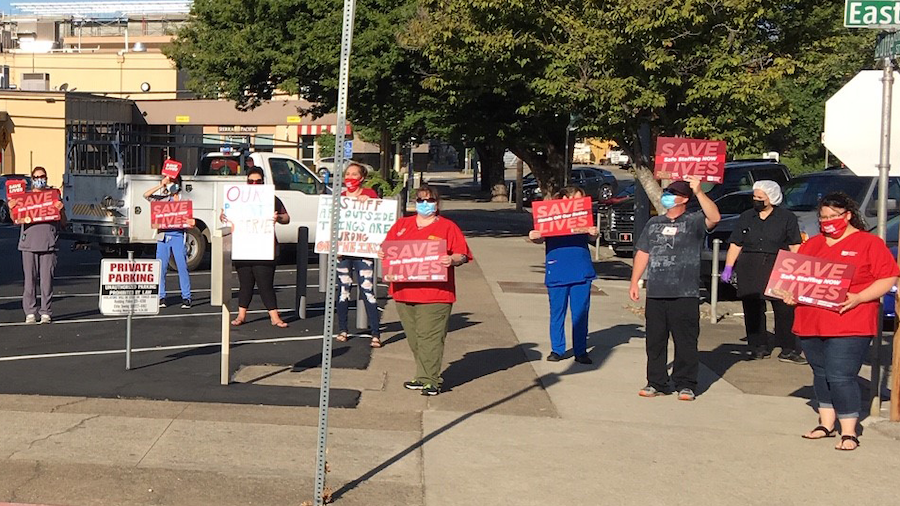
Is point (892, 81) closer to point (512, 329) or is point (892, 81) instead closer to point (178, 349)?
point (512, 329)

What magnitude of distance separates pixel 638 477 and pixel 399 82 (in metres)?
21.5

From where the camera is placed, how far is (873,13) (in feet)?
30.6

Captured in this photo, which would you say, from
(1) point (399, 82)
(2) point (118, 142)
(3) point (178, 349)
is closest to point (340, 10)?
(1) point (399, 82)

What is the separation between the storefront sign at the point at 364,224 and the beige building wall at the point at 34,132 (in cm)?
3588

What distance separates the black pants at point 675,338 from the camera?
9844 millimetres

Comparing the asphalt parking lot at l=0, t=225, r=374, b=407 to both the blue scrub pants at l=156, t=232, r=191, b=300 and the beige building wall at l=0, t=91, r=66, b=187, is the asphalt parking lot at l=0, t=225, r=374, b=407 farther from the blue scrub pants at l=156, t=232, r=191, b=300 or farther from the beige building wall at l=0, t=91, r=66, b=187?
the beige building wall at l=0, t=91, r=66, b=187

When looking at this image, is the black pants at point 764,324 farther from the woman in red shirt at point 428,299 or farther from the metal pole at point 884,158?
the woman in red shirt at point 428,299

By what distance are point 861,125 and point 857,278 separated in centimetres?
188

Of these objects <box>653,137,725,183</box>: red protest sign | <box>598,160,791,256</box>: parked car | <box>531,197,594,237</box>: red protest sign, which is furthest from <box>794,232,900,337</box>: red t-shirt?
<box>598,160,791,256</box>: parked car

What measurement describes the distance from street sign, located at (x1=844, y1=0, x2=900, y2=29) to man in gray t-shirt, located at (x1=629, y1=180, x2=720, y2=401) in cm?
194

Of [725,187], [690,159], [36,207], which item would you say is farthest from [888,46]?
[725,187]

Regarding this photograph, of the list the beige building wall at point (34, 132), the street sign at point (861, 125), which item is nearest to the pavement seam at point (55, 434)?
the street sign at point (861, 125)

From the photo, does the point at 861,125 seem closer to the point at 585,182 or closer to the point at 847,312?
the point at 847,312

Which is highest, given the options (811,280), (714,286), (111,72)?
(111,72)
